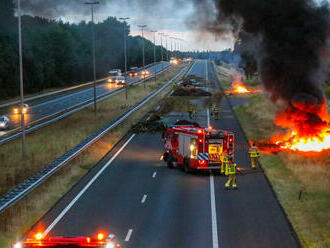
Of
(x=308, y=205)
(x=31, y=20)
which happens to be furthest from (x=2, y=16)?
(x=308, y=205)

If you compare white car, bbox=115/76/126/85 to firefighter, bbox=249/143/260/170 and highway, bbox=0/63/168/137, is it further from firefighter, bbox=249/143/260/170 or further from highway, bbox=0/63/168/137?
firefighter, bbox=249/143/260/170

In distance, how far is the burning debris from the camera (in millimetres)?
40719

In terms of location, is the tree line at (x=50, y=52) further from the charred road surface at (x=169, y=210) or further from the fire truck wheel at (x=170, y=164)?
the charred road surface at (x=169, y=210)

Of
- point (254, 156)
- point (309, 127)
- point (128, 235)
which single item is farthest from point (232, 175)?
point (309, 127)

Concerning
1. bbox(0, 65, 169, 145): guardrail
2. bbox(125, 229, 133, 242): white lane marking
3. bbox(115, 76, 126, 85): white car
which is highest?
bbox(115, 76, 126, 85): white car

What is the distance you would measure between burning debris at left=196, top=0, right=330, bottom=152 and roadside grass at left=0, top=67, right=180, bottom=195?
16.3 metres

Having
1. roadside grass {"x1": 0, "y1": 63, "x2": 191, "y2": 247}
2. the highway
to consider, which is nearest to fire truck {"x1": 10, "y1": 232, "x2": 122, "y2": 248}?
roadside grass {"x1": 0, "y1": 63, "x2": 191, "y2": 247}

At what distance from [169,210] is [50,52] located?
369ft

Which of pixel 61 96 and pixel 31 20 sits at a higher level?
pixel 31 20

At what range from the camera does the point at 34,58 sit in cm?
11512

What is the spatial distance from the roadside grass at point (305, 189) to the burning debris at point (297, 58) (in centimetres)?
300

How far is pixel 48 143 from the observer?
47625 millimetres

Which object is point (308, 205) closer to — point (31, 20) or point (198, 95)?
point (198, 95)

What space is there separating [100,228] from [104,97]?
74.8 metres
